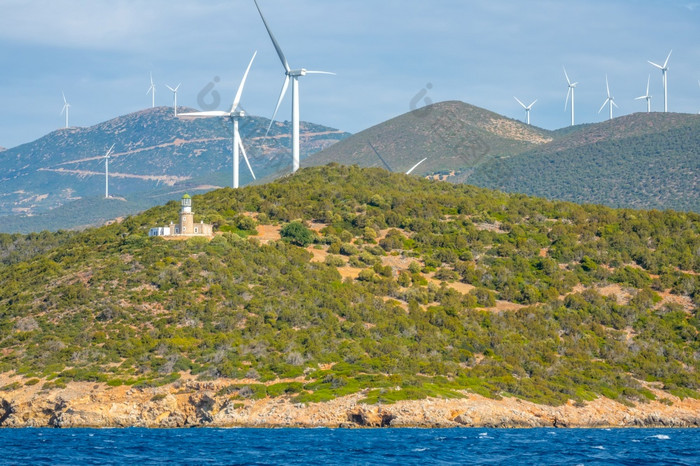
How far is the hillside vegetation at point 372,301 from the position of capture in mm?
85812

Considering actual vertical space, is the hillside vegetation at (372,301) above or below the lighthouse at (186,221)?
below

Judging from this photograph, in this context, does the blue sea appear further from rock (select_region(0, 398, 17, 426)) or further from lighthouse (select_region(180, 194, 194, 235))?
lighthouse (select_region(180, 194, 194, 235))

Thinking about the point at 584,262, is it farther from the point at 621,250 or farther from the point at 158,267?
the point at 158,267

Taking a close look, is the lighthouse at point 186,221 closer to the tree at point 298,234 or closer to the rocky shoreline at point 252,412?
the tree at point 298,234

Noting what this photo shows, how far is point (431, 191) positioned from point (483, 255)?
29.9 m

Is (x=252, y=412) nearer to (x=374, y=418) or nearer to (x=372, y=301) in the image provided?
(x=374, y=418)

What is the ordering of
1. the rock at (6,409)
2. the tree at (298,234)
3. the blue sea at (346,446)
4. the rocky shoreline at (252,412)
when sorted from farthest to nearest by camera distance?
the tree at (298,234), the rock at (6,409), the rocky shoreline at (252,412), the blue sea at (346,446)

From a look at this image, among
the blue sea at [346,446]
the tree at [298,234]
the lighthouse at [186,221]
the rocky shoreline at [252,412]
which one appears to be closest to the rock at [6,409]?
the rocky shoreline at [252,412]

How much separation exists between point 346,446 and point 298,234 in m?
57.8

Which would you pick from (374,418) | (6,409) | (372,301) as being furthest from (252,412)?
(372,301)

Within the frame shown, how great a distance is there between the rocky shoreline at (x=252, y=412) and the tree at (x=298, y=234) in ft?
122

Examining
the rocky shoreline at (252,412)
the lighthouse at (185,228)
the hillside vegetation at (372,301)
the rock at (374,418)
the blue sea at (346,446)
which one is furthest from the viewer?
the lighthouse at (185,228)

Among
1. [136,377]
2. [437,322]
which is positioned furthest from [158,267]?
[437,322]

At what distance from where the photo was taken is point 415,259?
118 m
